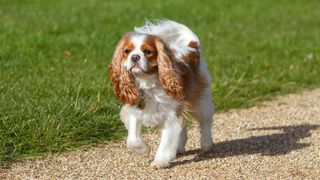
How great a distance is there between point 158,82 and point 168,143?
469 millimetres

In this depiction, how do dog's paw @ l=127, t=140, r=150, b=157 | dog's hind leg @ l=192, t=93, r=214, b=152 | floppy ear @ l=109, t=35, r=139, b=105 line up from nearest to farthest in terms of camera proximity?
1. floppy ear @ l=109, t=35, r=139, b=105
2. dog's paw @ l=127, t=140, r=150, b=157
3. dog's hind leg @ l=192, t=93, r=214, b=152

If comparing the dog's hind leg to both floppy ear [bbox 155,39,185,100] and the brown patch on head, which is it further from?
the brown patch on head

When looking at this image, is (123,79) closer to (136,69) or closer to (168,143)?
(136,69)

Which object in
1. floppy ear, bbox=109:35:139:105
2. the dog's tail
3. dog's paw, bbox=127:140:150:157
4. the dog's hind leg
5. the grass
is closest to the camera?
floppy ear, bbox=109:35:139:105

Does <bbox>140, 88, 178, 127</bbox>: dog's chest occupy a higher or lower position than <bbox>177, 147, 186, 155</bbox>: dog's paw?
higher

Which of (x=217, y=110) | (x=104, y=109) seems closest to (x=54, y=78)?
(x=104, y=109)

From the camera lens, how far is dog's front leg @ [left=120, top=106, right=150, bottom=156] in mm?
5840

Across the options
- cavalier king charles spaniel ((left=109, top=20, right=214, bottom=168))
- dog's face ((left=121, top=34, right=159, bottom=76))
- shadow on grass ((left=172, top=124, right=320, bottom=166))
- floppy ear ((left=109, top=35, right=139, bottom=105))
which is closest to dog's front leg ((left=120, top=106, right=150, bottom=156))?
cavalier king charles spaniel ((left=109, top=20, right=214, bottom=168))

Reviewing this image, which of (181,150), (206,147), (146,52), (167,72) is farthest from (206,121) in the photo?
(146,52)

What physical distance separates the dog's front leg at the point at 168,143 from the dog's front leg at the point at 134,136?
0.13 meters

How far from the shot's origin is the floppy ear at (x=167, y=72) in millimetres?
5668

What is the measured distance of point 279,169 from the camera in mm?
5863

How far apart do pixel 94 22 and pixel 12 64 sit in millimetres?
3947

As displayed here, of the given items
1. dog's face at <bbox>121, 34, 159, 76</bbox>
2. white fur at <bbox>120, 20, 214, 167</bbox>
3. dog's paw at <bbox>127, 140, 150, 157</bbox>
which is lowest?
dog's paw at <bbox>127, 140, 150, 157</bbox>
